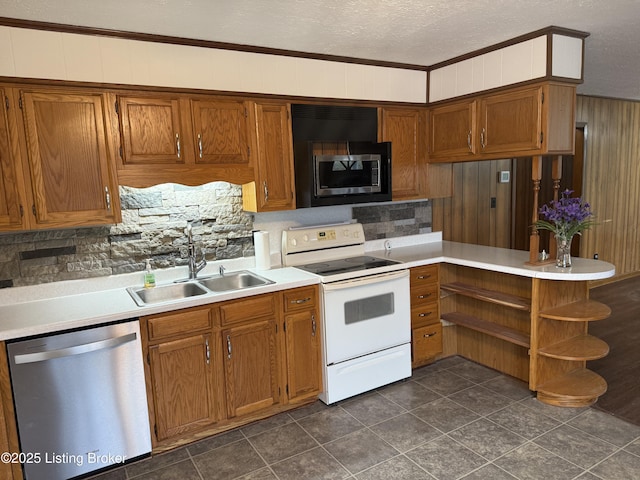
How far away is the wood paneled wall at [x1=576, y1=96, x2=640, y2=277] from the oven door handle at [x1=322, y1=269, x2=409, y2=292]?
3.52 metres

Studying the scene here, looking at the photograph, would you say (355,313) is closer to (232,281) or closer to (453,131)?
(232,281)

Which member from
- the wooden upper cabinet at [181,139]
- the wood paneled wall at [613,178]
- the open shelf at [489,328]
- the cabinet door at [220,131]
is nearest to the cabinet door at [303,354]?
the wooden upper cabinet at [181,139]

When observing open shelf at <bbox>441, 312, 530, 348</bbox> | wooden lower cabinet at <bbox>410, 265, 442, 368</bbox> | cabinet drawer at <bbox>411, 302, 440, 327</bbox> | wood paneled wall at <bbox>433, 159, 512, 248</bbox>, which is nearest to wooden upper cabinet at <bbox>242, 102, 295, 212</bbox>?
wooden lower cabinet at <bbox>410, 265, 442, 368</bbox>

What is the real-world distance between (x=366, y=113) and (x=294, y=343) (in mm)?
1856

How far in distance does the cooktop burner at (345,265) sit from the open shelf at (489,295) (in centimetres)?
63

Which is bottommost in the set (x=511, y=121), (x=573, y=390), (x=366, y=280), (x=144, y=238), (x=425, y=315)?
(x=573, y=390)

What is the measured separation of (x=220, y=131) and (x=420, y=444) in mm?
2301

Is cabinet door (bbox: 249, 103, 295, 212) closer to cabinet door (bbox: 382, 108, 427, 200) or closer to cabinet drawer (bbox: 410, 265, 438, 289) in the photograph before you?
cabinet door (bbox: 382, 108, 427, 200)

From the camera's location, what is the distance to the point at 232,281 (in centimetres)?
316

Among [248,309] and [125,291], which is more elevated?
[125,291]

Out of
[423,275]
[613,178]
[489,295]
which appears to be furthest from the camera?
[613,178]

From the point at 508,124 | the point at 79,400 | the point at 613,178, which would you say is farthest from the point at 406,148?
the point at 613,178

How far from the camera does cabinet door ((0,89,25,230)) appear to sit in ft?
7.55

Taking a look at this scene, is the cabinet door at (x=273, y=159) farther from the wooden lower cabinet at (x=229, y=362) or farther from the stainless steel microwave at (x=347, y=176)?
the wooden lower cabinet at (x=229, y=362)
